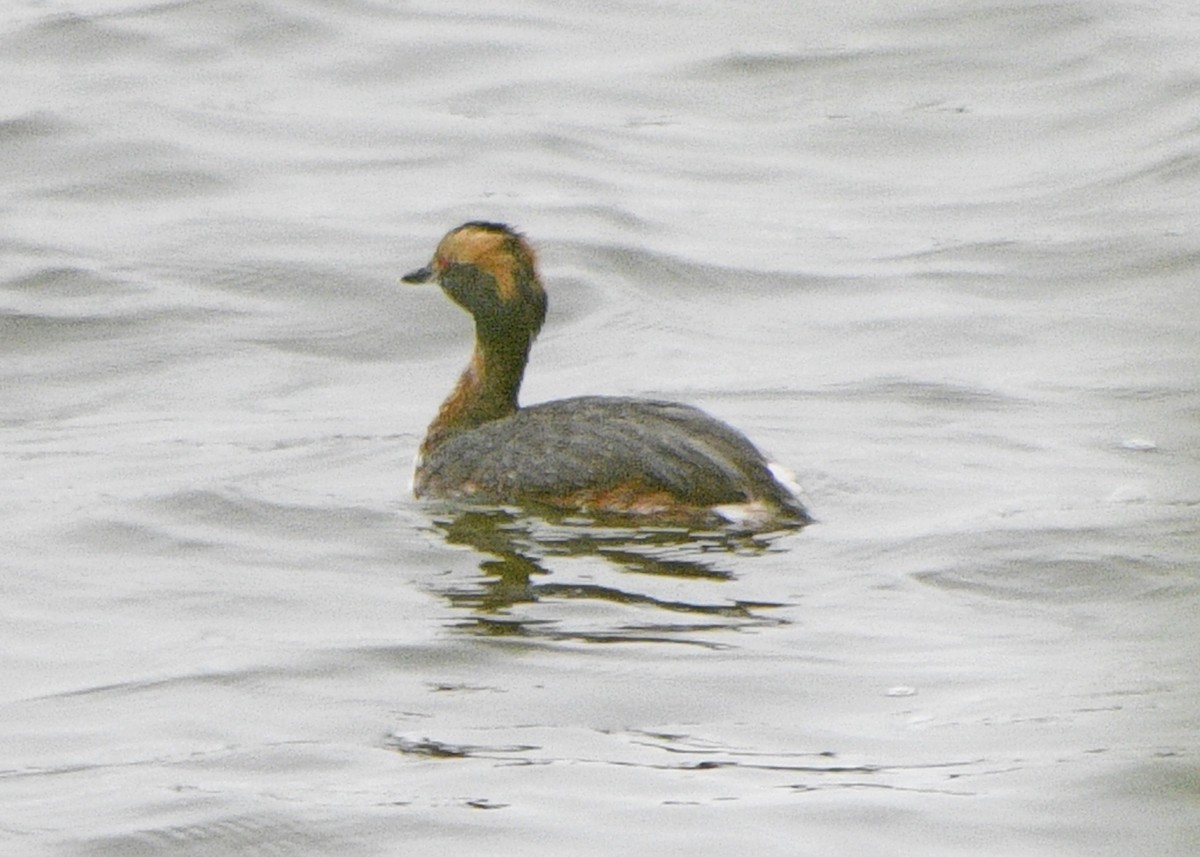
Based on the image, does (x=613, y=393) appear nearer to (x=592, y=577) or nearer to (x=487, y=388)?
(x=487, y=388)

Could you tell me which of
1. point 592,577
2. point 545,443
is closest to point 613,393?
point 545,443

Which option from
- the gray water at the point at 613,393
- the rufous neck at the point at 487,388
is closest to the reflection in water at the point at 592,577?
the gray water at the point at 613,393

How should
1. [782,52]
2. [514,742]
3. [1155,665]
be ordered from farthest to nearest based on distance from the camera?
[782,52] → [514,742] → [1155,665]

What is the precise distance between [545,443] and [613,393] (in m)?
2.32

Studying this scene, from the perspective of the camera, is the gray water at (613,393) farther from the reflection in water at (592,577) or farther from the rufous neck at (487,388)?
the rufous neck at (487,388)

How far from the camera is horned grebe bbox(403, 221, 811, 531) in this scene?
923 cm

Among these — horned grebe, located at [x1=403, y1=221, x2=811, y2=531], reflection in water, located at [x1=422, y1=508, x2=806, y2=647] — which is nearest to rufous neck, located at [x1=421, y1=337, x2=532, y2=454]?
horned grebe, located at [x1=403, y1=221, x2=811, y2=531]

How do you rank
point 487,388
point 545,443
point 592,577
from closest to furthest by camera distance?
point 592,577 < point 545,443 < point 487,388

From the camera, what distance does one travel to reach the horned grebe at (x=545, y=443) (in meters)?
9.23

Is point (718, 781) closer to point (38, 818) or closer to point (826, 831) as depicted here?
point (826, 831)

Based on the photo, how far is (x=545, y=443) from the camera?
9.59 metres

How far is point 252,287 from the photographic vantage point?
14.1 m

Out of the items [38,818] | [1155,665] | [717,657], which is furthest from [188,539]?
[1155,665]

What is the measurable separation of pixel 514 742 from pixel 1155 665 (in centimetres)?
305
